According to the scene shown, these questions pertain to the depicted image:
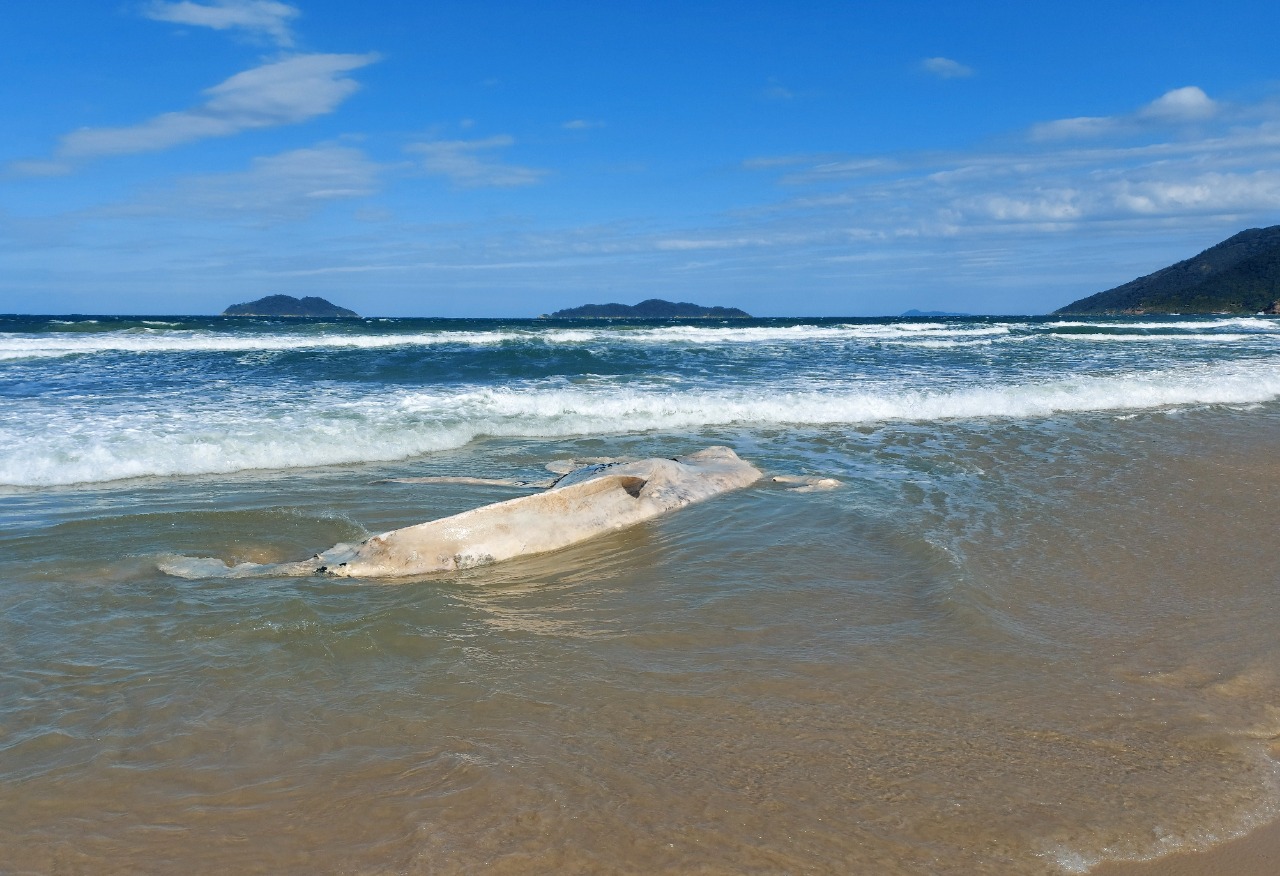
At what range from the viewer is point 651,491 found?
609 centimetres

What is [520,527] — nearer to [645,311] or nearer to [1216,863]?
→ [1216,863]

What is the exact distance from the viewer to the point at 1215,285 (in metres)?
66.2

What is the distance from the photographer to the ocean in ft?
7.91

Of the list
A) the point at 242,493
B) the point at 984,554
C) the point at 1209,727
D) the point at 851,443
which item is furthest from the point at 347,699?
the point at 851,443

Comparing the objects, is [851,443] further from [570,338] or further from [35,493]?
[570,338]

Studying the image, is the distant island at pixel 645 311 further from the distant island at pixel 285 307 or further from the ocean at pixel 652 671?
the ocean at pixel 652 671

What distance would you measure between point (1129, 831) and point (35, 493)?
739 cm

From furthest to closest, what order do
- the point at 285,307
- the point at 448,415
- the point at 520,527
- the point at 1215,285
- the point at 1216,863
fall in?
the point at 285,307, the point at 1215,285, the point at 448,415, the point at 520,527, the point at 1216,863

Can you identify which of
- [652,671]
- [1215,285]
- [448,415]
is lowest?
[652,671]

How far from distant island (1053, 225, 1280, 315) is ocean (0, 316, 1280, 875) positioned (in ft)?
209

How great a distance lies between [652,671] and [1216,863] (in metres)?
1.85

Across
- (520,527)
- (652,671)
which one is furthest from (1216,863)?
(520,527)

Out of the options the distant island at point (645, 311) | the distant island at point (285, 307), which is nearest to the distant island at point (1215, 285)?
the distant island at point (645, 311)

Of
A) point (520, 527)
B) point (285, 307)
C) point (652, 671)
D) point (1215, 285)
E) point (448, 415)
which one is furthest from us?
point (285, 307)
